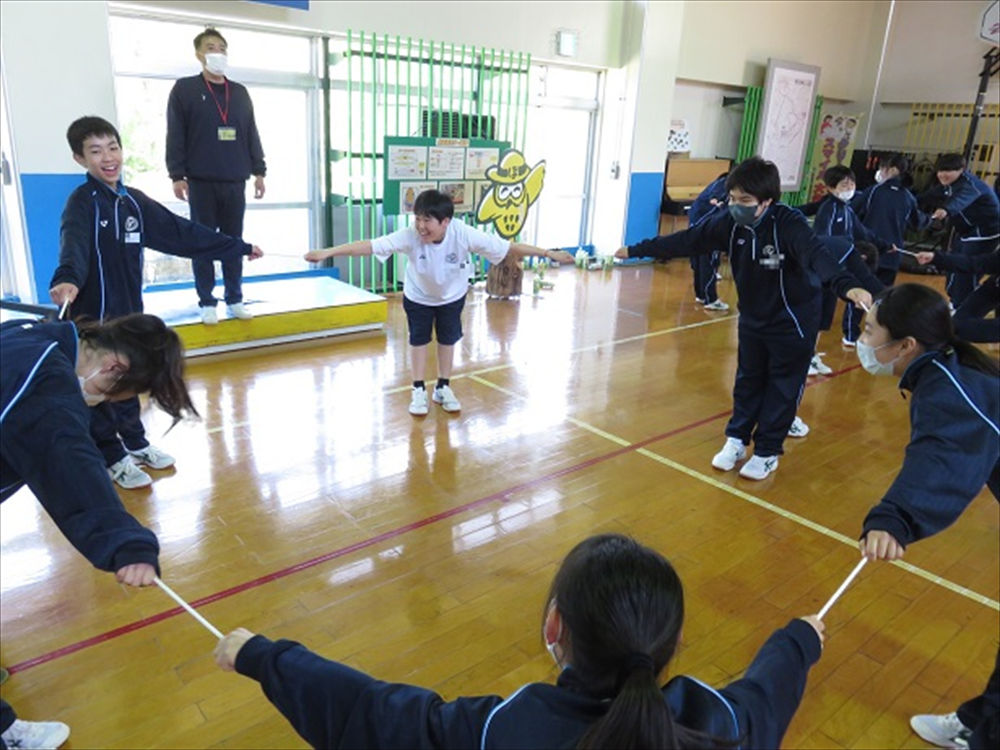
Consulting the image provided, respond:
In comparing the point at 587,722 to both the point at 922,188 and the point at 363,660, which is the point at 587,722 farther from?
the point at 922,188

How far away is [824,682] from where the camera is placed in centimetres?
232

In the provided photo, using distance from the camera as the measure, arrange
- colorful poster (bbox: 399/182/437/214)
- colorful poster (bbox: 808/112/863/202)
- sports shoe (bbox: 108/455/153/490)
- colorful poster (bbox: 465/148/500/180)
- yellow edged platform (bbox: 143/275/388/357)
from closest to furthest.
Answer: sports shoe (bbox: 108/455/153/490) < yellow edged platform (bbox: 143/275/388/357) < colorful poster (bbox: 399/182/437/214) < colorful poster (bbox: 465/148/500/180) < colorful poster (bbox: 808/112/863/202)

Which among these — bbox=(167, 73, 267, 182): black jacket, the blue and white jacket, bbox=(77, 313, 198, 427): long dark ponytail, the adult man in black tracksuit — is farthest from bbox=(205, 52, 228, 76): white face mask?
the blue and white jacket

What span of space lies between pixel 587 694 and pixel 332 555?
6.72 feet

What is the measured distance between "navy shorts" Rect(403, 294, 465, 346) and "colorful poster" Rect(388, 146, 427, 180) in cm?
299

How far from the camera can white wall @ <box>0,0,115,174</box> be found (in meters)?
4.81

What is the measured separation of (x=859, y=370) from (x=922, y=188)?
7174 millimetres

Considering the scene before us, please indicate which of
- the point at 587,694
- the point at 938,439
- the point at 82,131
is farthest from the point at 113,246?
the point at 938,439

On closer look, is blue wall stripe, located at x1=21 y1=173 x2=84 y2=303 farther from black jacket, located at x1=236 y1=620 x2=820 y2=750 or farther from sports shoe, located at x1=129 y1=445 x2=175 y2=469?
black jacket, located at x1=236 y1=620 x2=820 y2=750

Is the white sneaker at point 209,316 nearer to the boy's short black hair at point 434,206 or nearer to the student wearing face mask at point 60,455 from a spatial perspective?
the boy's short black hair at point 434,206

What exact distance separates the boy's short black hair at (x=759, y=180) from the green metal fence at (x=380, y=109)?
14.2 feet

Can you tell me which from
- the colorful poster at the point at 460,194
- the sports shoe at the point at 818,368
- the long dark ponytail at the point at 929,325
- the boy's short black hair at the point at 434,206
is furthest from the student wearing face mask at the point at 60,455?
the colorful poster at the point at 460,194

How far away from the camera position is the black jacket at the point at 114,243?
303 cm

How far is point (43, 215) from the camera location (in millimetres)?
5133
